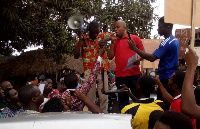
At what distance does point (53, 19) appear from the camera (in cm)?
1320

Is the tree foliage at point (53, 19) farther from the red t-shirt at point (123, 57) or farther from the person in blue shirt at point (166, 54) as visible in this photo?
the person in blue shirt at point (166, 54)

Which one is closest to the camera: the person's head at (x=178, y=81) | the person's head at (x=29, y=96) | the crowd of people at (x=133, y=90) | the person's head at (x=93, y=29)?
the crowd of people at (x=133, y=90)

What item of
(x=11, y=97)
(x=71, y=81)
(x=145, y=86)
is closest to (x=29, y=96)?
(x=71, y=81)

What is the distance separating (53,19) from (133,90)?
29.1 ft

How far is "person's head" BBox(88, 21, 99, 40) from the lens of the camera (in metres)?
5.27

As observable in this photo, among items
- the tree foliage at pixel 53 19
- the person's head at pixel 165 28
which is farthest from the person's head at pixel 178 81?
the tree foliage at pixel 53 19

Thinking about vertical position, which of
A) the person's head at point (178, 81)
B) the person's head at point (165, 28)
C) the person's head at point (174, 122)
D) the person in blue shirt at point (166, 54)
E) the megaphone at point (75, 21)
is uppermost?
the megaphone at point (75, 21)

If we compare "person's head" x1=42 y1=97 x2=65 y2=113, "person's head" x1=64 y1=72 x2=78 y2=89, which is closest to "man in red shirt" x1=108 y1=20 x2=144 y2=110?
"person's head" x1=64 y1=72 x2=78 y2=89

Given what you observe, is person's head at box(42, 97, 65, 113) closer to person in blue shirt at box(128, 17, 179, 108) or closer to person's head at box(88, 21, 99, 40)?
person in blue shirt at box(128, 17, 179, 108)

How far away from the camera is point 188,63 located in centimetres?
272

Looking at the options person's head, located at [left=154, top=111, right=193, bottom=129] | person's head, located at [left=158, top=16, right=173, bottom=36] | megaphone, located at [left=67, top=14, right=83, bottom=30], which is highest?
megaphone, located at [left=67, top=14, right=83, bottom=30]

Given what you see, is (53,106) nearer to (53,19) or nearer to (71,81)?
(71,81)

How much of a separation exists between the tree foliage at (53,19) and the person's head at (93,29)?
4.62 meters

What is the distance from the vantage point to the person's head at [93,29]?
527cm
